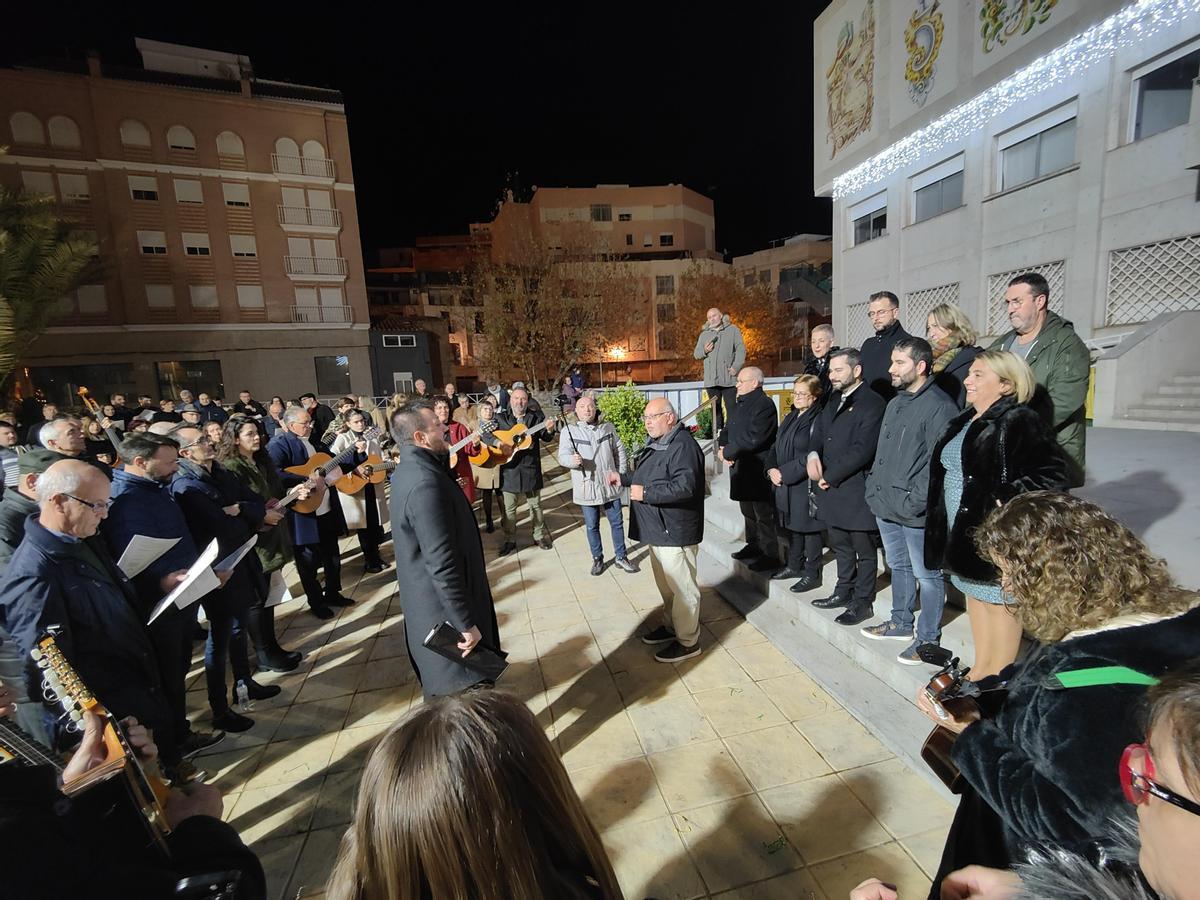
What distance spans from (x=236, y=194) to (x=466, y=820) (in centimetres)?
3315

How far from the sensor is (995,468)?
8.35 ft

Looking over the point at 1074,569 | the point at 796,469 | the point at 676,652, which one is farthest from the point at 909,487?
the point at 676,652

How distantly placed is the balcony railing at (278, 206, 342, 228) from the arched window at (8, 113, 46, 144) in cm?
898

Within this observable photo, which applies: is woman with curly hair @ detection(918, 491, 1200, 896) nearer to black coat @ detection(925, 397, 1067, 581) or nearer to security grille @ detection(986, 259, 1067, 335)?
black coat @ detection(925, 397, 1067, 581)

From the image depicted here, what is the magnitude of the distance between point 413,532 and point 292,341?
28336mm

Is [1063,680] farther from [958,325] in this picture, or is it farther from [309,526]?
[309,526]

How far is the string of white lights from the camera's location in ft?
32.8

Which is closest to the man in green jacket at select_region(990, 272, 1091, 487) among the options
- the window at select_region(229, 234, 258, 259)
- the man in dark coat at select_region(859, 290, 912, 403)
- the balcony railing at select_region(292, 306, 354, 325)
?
the man in dark coat at select_region(859, 290, 912, 403)

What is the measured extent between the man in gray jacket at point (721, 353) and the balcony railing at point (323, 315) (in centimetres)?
2502

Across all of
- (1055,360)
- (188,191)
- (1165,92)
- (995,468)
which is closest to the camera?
(995,468)

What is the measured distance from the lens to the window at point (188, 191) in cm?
2428

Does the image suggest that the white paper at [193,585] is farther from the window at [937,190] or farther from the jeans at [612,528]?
the window at [937,190]

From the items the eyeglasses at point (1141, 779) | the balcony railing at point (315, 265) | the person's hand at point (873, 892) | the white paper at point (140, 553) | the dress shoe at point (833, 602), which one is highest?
the balcony railing at point (315, 265)

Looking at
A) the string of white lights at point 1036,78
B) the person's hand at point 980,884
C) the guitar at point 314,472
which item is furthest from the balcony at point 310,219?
the person's hand at point 980,884
